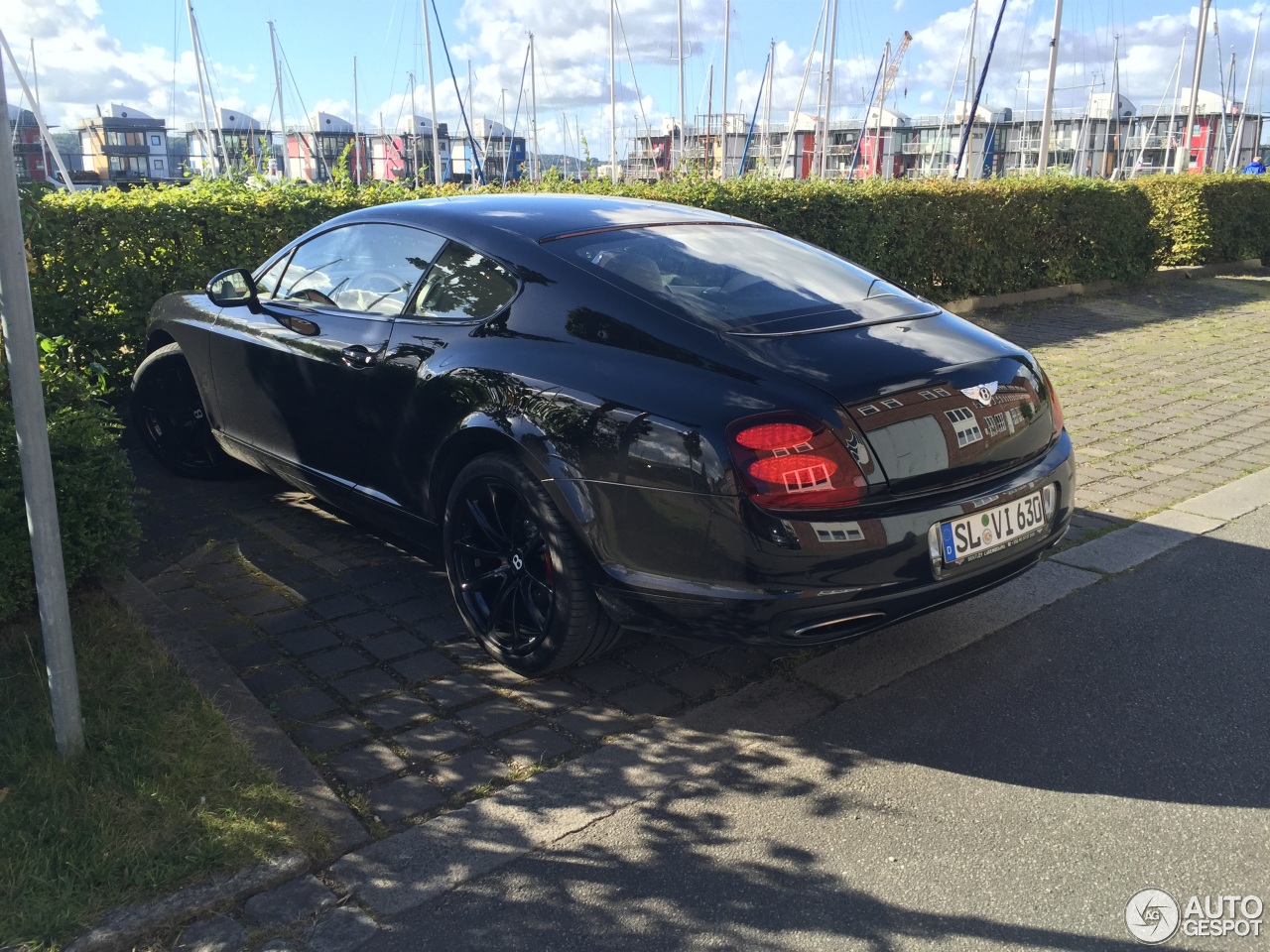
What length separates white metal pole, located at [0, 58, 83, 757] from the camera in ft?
9.68

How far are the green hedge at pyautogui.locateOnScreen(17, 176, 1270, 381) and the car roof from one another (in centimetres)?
163

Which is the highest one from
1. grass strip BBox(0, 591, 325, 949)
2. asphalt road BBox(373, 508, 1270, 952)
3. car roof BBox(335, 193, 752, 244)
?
car roof BBox(335, 193, 752, 244)

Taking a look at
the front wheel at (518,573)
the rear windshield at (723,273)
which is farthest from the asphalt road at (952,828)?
the rear windshield at (723,273)

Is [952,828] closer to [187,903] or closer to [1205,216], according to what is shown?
[187,903]

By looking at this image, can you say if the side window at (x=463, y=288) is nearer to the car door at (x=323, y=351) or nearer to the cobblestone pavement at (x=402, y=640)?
the car door at (x=323, y=351)

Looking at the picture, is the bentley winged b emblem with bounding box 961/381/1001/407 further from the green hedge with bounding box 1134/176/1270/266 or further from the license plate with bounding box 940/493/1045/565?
the green hedge with bounding box 1134/176/1270/266

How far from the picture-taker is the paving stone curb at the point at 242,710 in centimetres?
308

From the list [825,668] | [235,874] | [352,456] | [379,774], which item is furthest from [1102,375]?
[235,874]

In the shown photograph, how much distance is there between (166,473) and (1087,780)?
5.16m

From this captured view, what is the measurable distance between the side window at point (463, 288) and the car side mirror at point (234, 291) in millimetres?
1302

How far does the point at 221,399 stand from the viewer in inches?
218

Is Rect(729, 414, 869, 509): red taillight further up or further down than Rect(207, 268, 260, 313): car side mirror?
further down

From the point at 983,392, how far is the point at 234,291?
11.8 ft

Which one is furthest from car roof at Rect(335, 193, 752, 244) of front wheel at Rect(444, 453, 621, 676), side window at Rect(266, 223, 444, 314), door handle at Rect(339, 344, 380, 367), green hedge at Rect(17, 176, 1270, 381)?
green hedge at Rect(17, 176, 1270, 381)
